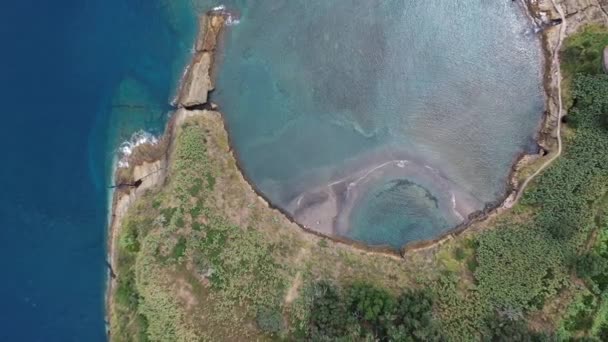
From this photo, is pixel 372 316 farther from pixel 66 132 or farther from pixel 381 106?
pixel 66 132

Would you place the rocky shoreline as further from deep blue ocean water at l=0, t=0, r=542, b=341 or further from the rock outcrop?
deep blue ocean water at l=0, t=0, r=542, b=341

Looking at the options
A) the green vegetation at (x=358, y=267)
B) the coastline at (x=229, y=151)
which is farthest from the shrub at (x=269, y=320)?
the coastline at (x=229, y=151)

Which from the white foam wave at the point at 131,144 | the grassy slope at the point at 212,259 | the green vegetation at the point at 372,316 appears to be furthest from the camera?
the white foam wave at the point at 131,144

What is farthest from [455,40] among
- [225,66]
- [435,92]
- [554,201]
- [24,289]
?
[24,289]

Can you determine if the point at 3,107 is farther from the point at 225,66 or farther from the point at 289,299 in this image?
the point at 289,299

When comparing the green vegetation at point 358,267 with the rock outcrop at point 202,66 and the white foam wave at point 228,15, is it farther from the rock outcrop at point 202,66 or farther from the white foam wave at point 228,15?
the white foam wave at point 228,15

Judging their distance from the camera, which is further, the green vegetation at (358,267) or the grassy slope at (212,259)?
the grassy slope at (212,259)
